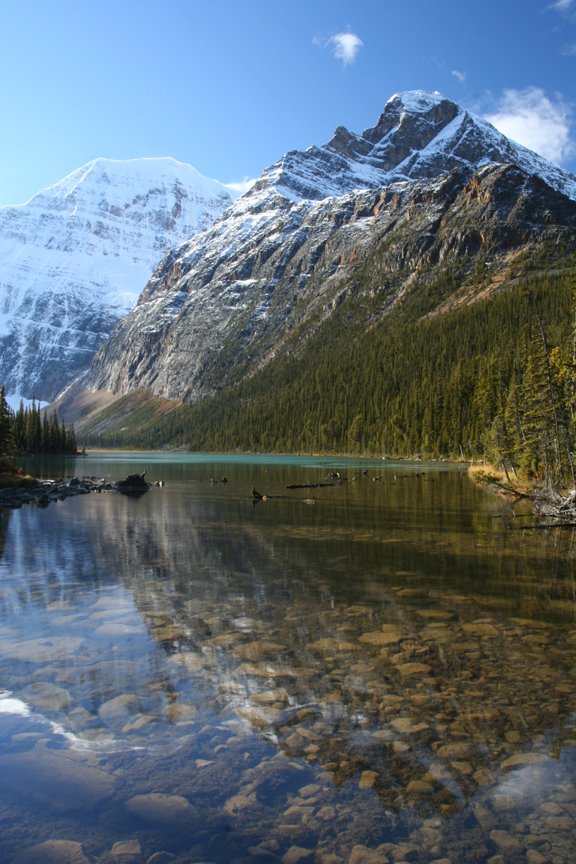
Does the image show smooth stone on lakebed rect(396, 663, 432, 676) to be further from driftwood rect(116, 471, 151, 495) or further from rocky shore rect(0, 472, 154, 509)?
driftwood rect(116, 471, 151, 495)

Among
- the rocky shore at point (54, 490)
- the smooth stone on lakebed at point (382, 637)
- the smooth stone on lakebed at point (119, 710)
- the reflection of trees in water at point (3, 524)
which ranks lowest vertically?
the smooth stone on lakebed at point (119, 710)

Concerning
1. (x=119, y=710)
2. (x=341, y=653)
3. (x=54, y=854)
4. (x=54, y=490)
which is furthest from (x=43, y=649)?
(x=54, y=490)

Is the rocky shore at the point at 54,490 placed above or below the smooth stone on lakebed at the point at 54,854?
above

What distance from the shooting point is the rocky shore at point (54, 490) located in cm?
5728

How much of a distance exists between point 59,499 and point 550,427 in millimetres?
43842

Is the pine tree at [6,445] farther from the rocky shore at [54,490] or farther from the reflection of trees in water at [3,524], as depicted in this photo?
the reflection of trees in water at [3,524]

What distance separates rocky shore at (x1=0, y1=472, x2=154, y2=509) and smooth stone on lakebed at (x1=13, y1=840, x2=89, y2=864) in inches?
1981

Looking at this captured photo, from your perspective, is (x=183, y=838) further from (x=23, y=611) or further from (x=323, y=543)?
(x=323, y=543)

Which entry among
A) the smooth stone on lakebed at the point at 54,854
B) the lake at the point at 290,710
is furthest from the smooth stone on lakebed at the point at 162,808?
the smooth stone on lakebed at the point at 54,854

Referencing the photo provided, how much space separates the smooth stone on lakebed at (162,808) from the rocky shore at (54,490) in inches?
1958

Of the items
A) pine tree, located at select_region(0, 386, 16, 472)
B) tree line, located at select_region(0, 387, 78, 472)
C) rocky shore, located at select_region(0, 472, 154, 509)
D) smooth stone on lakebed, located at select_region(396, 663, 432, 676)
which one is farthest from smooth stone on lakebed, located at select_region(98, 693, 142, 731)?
tree line, located at select_region(0, 387, 78, 472)

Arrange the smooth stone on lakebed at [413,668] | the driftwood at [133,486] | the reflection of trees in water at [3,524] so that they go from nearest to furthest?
1. the smooth stone on lakebed at [413,668]
2. the reflection of trees in water at [3,524]
3. the driftwood at [133,486]

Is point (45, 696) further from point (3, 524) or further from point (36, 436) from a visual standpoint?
point (36, 436)

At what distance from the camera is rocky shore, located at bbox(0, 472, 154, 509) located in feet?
188
